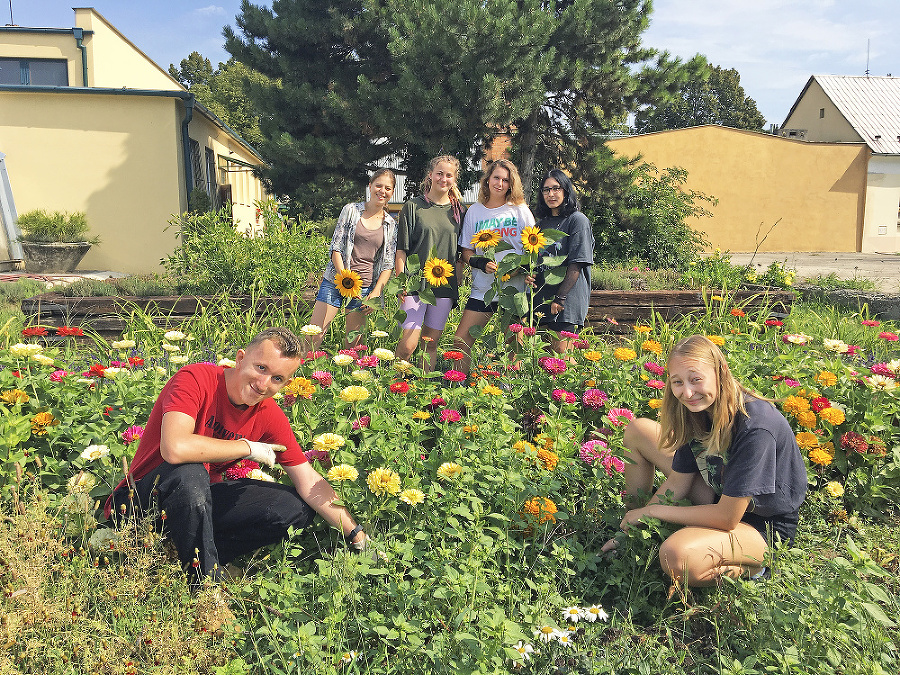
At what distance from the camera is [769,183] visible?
945 inches

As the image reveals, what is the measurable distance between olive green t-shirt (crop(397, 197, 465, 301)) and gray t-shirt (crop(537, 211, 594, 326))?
536 millimetres

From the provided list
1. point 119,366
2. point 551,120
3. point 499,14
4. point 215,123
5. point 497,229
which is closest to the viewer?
point 119,366

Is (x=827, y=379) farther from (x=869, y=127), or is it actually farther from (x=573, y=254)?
(x=869, y=127)

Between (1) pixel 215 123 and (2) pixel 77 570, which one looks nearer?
(2) pixel 77 570

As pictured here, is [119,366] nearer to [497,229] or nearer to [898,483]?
Result: [497,229]

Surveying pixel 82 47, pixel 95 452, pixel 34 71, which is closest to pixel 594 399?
pixel 95 452

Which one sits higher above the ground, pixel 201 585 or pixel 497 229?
pixel 497 229

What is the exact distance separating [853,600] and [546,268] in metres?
2.47

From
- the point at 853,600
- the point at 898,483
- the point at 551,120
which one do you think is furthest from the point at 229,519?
the point at 551,120

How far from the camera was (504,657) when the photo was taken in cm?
187

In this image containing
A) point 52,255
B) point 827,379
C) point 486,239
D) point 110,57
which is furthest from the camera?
point 110,57

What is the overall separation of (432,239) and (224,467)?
2035 millimetres

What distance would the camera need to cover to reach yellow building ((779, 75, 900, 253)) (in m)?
25.0

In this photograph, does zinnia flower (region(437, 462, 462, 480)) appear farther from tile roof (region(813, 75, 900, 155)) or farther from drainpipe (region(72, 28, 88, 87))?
tile roof (region(813, 75, 900, 155))
